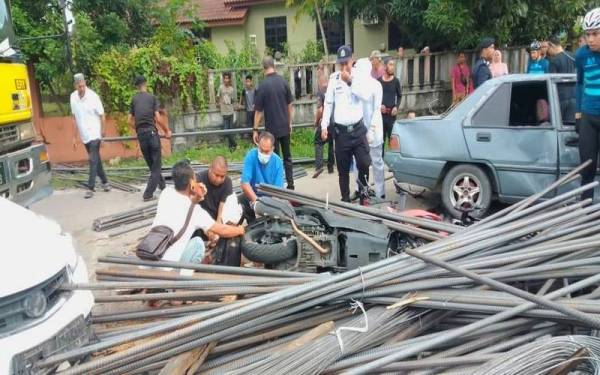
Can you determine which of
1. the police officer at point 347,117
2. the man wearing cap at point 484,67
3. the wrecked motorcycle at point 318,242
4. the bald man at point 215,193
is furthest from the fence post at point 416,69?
the wrecked motorcycle at point 318,242

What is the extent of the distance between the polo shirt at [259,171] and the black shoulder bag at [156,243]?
1.53 metres

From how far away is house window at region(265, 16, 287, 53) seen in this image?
20.8m

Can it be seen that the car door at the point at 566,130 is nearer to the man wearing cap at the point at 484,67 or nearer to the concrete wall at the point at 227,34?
the man wearing cap at the point at 484,67

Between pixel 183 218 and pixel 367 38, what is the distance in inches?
622

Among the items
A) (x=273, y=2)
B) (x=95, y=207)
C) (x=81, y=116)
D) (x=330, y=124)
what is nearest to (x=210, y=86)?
(x=81, y=116)

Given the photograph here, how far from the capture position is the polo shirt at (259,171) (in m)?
5.68

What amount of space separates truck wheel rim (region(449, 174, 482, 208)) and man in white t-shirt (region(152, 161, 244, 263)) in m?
3.01

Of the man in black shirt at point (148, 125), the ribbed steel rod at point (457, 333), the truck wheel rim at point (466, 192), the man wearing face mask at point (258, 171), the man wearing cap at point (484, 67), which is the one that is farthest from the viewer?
the man wearing cap at point (484, 67)

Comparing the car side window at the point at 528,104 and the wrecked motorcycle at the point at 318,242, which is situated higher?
the car side window at the point at 528,104

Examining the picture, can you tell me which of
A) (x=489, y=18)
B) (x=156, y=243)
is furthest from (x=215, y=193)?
(x=489, y=18)

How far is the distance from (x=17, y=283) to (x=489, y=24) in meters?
11.6

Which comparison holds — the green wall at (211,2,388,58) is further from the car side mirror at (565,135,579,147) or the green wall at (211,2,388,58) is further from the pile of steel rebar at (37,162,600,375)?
the pile of steel rebar at (37,162,600,375)

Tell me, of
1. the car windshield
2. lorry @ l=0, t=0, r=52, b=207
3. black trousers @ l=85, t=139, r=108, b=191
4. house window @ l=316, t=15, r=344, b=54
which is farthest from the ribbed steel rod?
house window @ l=316, t=15, r=344, b=54

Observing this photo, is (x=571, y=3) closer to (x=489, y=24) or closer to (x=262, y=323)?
(x=489, y=24)
